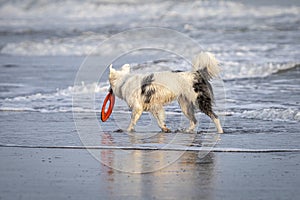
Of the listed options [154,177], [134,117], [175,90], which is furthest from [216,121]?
[154,177]

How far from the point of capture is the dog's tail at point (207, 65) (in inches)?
388

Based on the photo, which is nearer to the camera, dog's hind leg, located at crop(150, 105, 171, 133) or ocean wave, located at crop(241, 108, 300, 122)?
dog's hind leg, located at crop(150, 105, 171, 133)

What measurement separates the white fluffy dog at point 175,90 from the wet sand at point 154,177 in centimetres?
194

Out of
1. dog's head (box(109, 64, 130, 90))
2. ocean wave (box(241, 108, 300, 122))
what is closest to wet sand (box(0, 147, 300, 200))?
dog's head (box(109, 64, 130, 90))

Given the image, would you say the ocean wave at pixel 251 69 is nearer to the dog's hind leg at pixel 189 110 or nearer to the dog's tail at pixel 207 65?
the dog's hind leg at pixel 189 110

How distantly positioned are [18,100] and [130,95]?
406 centimetres

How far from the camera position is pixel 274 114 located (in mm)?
11117

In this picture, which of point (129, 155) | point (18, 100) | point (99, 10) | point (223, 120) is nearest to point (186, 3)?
point (99, 10)

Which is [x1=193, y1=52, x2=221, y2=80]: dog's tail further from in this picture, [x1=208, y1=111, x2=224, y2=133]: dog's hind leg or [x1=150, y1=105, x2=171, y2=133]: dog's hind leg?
[x1=150, y1=105, x2=171, y2=133]: dog's hind leg

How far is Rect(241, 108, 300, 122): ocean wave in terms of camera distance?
1089 cm

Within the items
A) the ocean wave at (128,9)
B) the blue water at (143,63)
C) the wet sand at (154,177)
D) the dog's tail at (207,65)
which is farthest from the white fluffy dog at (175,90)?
the ocean wave at (128,9)

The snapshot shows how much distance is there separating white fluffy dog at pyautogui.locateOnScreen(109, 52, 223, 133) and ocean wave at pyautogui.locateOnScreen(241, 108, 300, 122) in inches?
54.3

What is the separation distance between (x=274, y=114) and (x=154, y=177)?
4.87 meters

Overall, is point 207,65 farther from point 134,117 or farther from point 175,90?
point 134,117
